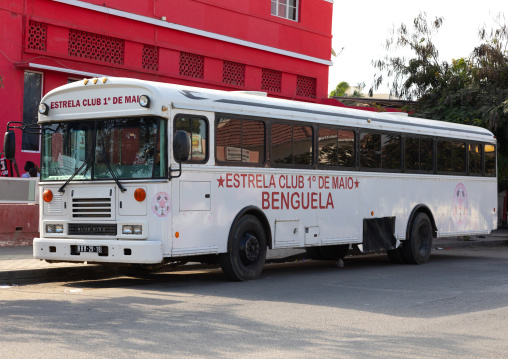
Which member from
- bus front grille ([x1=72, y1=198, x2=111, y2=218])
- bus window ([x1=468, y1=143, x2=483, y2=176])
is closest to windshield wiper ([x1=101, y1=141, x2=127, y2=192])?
bus front grille ([x1=72, y1=198, x2=111, y2=218])

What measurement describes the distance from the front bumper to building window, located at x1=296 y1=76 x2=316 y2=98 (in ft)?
50.8

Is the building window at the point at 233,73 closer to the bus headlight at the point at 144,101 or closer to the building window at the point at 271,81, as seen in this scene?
the building window at the point at 271,81

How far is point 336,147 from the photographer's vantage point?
13.8 m

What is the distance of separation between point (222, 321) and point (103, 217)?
3421 mm

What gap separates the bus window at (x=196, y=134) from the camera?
10953mm

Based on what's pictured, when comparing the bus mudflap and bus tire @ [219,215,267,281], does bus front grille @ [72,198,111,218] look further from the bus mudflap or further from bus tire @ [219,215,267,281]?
the bus mudflap

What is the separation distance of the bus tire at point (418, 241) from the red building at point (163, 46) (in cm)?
851

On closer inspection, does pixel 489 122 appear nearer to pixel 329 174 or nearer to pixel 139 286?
pixel 329 174

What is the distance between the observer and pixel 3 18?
17.7 m

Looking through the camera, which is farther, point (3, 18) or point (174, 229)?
point (3, 18)

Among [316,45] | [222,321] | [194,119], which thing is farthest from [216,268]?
[316,45]

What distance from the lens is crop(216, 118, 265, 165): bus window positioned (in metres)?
11.5

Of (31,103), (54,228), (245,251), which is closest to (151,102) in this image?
(54,228)

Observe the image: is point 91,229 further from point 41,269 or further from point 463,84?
point 463,84
